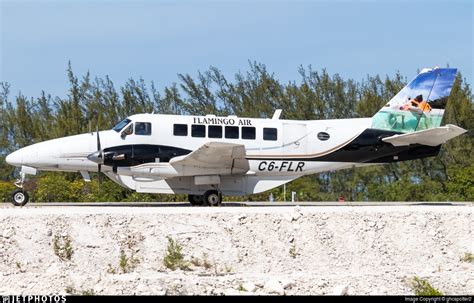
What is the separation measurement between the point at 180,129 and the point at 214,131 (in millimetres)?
1126

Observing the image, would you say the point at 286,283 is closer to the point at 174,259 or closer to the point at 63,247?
the point at 174,259

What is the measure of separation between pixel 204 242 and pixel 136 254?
154 cm

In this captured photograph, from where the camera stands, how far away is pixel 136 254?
57.8ft

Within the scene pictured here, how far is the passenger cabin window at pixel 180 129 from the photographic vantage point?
26703mm

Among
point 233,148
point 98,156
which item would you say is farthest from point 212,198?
point 98,156

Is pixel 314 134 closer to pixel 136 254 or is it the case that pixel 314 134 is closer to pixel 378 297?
pixel 136 254

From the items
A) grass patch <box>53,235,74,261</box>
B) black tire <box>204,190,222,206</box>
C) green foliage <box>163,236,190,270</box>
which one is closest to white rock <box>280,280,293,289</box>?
green foliage <box>163,236,190,270</box>

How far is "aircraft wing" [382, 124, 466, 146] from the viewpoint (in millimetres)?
26620

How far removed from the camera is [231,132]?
27.1 metres

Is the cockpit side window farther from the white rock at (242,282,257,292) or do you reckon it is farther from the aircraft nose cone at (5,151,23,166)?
the white rock at (242,282,257,292)

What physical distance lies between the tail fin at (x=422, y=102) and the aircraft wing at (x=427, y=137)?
81cm

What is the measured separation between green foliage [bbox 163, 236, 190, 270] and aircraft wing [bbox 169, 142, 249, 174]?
27.6ft

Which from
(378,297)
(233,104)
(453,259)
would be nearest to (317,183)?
(233,104)

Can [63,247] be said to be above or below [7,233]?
below
